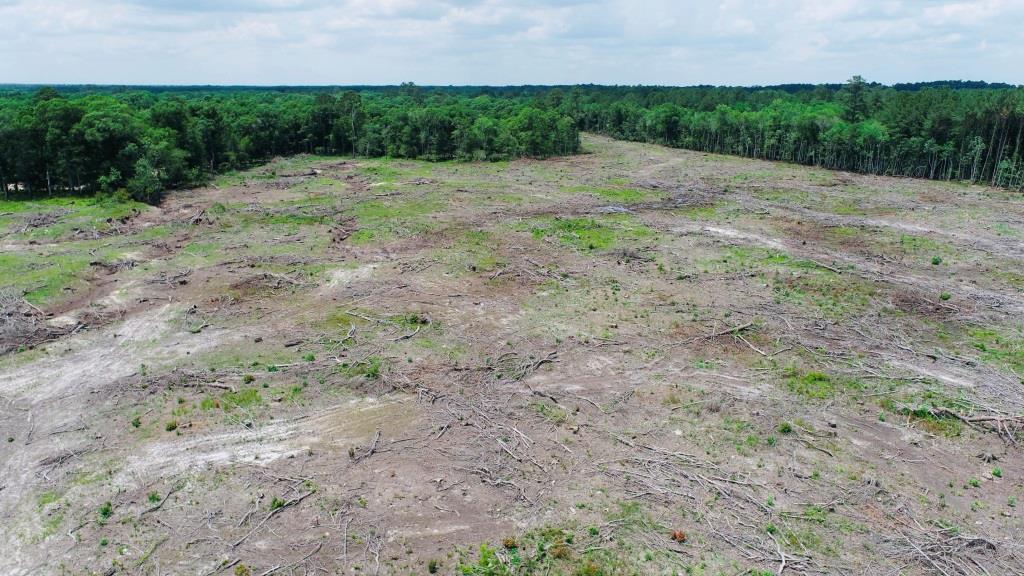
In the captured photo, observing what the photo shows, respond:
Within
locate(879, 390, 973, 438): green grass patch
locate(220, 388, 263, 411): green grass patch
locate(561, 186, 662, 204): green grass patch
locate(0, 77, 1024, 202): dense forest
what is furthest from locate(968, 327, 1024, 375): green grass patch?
locate(0, 77, 1024, 202): dense forest

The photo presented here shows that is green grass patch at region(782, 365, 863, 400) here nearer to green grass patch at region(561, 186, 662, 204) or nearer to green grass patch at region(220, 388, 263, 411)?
green grass patch at region(220, 388, 263, 411)

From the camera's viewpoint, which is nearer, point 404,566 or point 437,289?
point 404,566

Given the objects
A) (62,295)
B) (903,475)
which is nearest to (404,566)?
(903,475)

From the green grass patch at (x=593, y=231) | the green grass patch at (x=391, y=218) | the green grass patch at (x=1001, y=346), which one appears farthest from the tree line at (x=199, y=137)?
the green grass patch at (x=1001, y=346)

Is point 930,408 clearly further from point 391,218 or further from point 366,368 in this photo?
point 391,218

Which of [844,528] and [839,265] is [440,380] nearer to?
[844,528]
